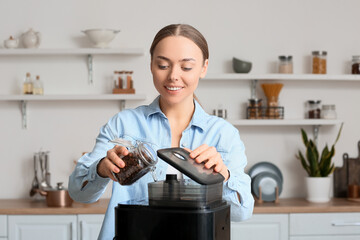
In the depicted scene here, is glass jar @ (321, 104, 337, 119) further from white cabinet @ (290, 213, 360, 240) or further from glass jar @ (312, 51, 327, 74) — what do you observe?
white cabinet @ (290, 213, 360, 240)

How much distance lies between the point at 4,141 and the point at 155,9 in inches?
55.4

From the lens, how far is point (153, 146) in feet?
4.79

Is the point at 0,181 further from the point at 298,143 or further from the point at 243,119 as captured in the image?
the point at 298,143

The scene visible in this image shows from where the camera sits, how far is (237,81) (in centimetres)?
396

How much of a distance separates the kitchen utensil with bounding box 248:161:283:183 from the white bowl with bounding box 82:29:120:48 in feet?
4.33

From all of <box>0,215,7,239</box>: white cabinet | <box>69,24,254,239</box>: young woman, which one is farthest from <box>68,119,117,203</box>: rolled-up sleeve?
<box>0,215,7,239</box>: white cabinet

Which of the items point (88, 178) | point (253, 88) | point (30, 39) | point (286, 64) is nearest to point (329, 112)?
point (286, 64)

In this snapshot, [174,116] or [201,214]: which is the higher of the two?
[174,116]

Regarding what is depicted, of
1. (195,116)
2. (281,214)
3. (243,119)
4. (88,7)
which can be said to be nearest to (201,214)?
(195,116)

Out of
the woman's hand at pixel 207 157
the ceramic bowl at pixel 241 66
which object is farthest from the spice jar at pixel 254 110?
the woman's hand at pixel 207 157

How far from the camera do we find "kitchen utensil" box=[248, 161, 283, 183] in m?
3.87

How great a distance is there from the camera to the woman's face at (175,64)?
1377mm

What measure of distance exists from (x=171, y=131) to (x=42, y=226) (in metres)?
2.15

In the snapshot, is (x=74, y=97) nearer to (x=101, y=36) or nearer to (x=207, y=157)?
(x=101, y=36)
